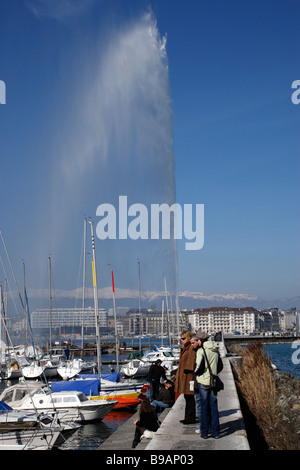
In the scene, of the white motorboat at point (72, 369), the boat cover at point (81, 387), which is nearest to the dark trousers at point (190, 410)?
the boat cover at point (81, 387)

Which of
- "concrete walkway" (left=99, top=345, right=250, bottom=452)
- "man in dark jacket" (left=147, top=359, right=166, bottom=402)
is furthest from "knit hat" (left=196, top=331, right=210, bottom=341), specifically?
"man in dark jacket" (left=147, top=359, right=166, bottom=402)

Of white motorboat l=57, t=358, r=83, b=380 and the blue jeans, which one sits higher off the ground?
the blue jeans

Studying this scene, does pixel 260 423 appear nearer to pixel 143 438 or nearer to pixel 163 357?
pixel 143 438

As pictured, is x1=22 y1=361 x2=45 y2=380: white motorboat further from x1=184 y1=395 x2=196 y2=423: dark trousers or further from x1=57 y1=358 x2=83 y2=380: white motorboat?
x1=184 y1=395 x2=196 y2=423: dark trousers

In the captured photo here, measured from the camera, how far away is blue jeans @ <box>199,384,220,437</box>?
9734mm

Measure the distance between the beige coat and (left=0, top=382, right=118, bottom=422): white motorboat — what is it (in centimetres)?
1542

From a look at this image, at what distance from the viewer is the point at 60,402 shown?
26.2 meters

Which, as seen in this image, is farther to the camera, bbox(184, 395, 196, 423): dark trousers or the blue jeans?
bbox(184, 395, 196, 423): dark trousers

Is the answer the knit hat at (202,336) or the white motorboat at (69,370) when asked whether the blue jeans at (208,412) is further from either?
the white motorboat at (69,370)

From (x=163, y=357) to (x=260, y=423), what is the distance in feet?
150

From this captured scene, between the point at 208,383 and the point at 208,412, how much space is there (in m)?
0.57

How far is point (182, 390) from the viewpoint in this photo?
37.9ft

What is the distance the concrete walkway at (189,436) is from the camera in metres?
9.17

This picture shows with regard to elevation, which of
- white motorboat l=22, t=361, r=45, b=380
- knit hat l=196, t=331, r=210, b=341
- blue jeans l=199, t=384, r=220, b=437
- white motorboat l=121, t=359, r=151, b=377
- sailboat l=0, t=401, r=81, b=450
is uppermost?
knit hat l=196, t=331, r=210, b=341
